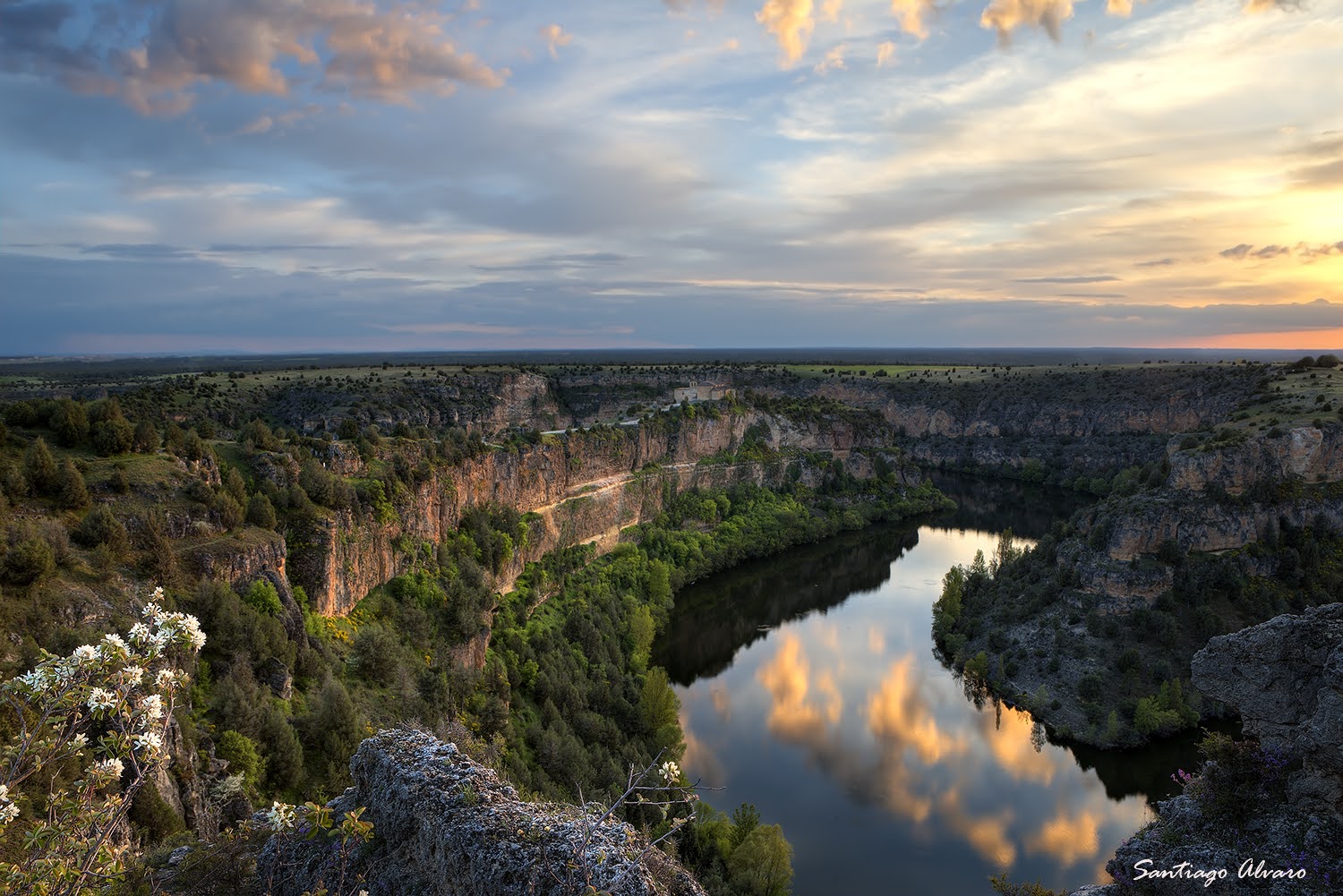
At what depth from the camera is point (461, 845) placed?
724cm

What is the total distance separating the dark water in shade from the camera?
2819 cm

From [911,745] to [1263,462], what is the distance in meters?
29.6

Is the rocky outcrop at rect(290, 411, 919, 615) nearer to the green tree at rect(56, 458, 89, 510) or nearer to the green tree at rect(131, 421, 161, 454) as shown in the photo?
the green tree at rect(131, 421, 161, 454)

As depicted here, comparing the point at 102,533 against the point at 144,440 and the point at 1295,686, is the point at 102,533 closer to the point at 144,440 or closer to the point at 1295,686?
the point at 144,440

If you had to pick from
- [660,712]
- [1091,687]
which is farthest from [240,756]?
[1091,687]

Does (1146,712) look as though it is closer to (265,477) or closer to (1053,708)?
(1053,708)

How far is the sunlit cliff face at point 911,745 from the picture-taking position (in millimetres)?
30047

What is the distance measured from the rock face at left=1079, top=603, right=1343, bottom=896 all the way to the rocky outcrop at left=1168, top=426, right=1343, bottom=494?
41520mm

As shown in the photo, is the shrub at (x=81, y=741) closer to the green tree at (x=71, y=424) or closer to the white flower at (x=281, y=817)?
the white flower at (x=281, y=817)

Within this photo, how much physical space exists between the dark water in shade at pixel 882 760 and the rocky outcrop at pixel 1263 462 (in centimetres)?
1716

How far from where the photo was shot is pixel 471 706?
26016 millimetres

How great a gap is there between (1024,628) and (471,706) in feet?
109

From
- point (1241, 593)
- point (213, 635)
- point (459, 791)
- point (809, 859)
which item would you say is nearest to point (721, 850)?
point (809, 859)

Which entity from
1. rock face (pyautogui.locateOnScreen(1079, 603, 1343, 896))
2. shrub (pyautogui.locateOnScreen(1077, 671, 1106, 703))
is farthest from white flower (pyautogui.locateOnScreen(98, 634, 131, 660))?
shrub (pyautogui.locateOnScreen(1077, 671, 1106, 703))
